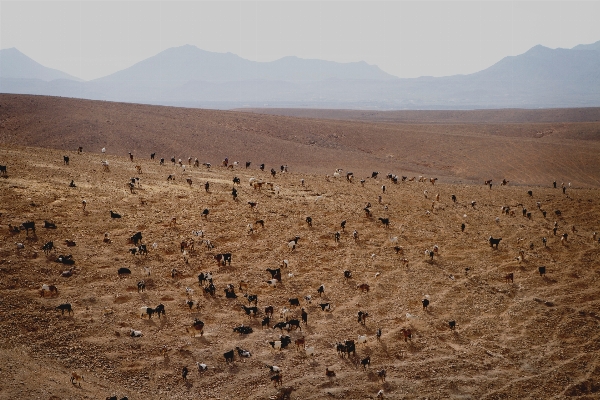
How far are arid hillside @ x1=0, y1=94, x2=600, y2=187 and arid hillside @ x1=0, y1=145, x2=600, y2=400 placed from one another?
20.3 meters

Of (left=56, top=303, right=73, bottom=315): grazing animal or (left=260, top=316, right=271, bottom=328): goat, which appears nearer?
(left=56, top=303, right=73, bottom=315): grazing animal

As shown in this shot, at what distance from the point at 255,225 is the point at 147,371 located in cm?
1196

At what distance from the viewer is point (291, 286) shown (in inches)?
806

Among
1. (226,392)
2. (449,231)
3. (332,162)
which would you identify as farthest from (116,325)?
(332,162)

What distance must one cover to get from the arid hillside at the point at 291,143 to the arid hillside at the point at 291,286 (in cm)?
2026

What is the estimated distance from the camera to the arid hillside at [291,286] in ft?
49.7

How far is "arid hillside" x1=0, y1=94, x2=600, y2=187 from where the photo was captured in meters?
55.7

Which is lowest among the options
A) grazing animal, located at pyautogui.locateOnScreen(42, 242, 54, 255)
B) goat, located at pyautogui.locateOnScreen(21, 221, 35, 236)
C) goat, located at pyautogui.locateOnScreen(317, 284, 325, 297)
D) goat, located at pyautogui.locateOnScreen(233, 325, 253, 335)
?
goat, located at pyautogui.locateOnScreen(233, 325, 253, 335)

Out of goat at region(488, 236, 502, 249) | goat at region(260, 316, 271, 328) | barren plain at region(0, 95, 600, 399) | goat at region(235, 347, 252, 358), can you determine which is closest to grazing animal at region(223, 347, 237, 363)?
barren plain at region(0, 95, 600, 399)

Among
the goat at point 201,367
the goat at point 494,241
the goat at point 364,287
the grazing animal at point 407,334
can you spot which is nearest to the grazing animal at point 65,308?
the goat at point 201,367

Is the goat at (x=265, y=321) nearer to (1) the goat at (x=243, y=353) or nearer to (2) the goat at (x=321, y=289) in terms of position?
(1) the goat at (x=243, y=353)

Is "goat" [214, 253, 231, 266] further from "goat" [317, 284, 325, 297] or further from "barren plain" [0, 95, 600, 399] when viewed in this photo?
"goat" [317, 284, 325, 297]

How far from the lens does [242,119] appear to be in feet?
251

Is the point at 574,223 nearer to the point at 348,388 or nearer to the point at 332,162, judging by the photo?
the point at 348,388
